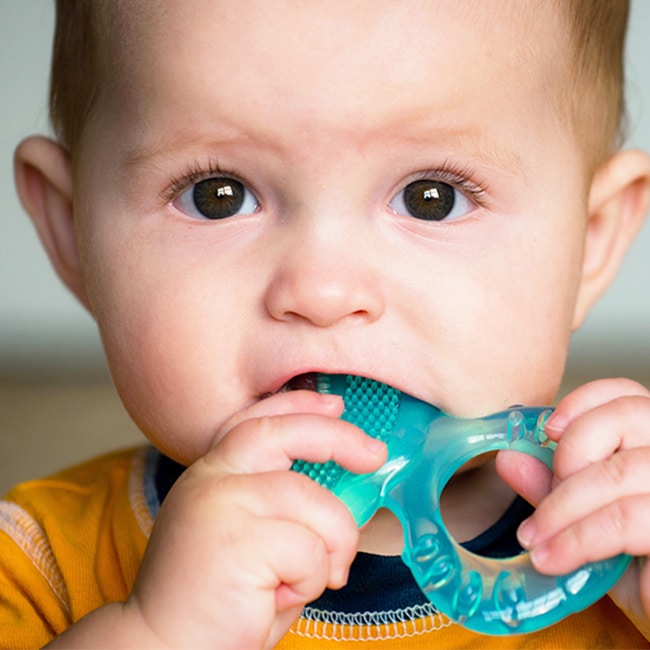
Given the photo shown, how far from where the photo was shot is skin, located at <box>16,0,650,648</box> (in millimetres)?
804

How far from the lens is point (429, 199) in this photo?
959 mm

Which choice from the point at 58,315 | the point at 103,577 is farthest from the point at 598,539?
the point at 58,315

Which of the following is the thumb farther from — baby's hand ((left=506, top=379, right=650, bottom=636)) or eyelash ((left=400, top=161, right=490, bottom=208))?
eyelash ((left=400, top=161, right=490, bottom=208))

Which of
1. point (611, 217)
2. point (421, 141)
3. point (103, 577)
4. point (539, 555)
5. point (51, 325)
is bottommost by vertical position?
point (51, 325)

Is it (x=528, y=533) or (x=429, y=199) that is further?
(x=429, y=199)

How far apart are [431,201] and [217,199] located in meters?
0.17

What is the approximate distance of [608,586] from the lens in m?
0.82

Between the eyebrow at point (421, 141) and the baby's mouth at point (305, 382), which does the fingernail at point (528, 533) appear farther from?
the eyebrow at point (421, 141)

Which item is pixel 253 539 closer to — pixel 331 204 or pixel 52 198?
pixel 331 204

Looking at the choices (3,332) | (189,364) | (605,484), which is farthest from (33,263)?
(605,484)

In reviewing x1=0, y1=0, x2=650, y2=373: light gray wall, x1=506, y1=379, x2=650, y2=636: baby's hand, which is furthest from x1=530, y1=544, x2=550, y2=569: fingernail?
x1=0, y1=0, x2=650, y2=373: light gray wall

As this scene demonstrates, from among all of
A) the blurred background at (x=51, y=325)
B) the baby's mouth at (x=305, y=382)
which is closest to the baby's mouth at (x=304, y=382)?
the baby's mouth at (x=305, y=382)

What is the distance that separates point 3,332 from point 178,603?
2257 mm

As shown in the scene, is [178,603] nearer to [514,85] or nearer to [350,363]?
[350,363]
